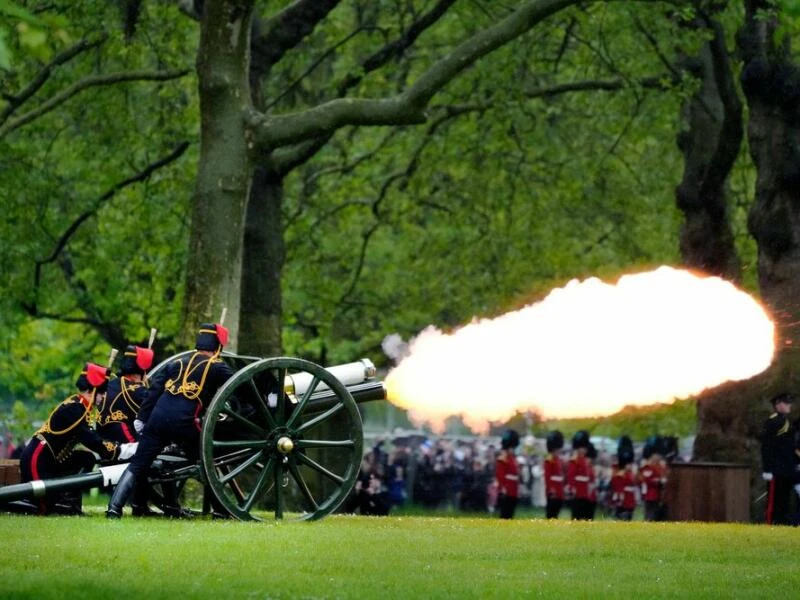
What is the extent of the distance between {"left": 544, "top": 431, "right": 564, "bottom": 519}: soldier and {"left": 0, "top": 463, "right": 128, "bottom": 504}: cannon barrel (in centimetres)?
1466

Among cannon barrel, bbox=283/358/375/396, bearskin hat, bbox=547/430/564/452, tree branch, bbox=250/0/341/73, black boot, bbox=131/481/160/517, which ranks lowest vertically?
black boot, bbox=131/481/160/517

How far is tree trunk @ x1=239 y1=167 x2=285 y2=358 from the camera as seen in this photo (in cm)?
2808

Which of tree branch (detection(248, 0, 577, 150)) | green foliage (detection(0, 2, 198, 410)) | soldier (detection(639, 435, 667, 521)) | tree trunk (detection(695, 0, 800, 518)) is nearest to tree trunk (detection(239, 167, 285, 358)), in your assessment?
green foliage (detection(0, 2, 198, 410))

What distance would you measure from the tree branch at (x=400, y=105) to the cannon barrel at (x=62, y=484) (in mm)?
7500

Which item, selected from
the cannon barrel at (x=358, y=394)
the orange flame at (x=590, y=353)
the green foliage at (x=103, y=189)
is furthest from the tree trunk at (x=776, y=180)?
the green foliage at (x=103, y=189)

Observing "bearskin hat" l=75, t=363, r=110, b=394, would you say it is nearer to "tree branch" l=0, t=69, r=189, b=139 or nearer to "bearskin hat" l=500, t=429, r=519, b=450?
"tree branch" l=0, t=69, r=189, b=139

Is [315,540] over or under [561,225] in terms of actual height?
under

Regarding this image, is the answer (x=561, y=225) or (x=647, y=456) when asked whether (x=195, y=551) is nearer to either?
(x=647, y=456)

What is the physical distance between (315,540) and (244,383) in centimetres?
214

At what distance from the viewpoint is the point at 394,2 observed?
105ft

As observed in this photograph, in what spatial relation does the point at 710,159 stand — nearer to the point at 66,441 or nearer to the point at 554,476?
the point at 554,476

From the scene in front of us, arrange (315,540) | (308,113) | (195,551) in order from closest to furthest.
→ (195,551)
(315,540)
(308,113)

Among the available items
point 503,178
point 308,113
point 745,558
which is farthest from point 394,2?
point 745,558

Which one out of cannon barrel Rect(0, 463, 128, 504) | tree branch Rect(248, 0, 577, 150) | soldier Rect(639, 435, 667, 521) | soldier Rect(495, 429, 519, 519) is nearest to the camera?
cannon barrel Rect(0, 463, 128, 504)
